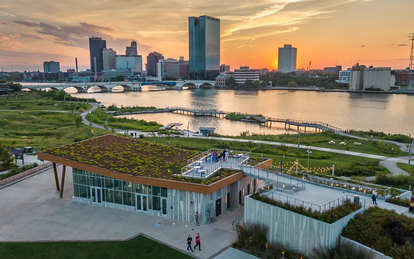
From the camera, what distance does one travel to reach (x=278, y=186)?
2248cm

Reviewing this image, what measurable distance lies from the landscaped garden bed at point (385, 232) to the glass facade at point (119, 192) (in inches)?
503

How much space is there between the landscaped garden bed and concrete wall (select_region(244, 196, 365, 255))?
589mm

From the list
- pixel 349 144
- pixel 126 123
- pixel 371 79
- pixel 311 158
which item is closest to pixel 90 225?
pixel 311 158

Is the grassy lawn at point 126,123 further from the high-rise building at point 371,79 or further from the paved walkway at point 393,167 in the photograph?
the high-rise building at point 371,79

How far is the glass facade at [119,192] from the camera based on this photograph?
24.2m

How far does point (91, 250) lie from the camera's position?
64.0ft

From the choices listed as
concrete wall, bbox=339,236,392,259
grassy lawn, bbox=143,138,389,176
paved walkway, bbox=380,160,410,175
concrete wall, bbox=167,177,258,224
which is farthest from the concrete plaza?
paved walkway, bbox=380,160,410,175

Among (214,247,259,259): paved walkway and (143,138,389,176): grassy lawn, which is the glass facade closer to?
(214,247,259,259): paved walkway

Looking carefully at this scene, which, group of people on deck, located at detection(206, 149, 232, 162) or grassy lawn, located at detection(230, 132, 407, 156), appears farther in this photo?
grassy lawn, located at detection(230, 132, 407, 156)

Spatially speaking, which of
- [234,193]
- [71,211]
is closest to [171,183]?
[234,193]

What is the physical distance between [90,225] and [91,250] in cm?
374

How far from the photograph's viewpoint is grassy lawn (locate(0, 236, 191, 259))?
746 inches

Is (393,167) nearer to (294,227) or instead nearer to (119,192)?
(294,227)

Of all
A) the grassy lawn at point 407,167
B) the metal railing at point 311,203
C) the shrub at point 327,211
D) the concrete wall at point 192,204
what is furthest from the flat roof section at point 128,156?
the grassy lawn at point 407,167
